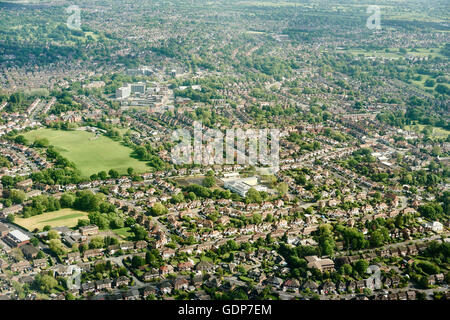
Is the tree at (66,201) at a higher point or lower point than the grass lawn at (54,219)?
higher

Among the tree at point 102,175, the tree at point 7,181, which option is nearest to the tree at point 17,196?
the tree at point 7,181

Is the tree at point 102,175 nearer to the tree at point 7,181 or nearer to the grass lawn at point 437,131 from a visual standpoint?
the tree at point 7,181

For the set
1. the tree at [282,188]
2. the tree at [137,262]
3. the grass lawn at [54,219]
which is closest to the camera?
the tree at [137,262]

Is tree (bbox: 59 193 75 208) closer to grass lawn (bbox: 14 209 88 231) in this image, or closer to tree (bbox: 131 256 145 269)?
grass lawn (bbox: 14 209 88 231)

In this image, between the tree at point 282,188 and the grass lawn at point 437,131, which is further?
the grass lawn at point 437,131

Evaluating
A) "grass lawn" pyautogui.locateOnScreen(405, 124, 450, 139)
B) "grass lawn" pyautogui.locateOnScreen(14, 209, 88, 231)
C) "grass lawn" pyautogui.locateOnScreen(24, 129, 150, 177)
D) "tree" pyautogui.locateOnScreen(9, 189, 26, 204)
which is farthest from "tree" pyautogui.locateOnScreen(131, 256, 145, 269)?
"grass lawn" pyautogui.locateOnScreen(405, 124, 450, 139)

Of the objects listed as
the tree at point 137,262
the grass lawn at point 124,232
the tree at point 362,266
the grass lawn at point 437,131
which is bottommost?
the tree at point 362,266
